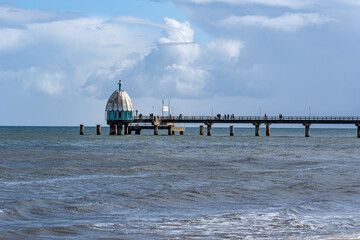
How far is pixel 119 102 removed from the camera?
9731 centimetres

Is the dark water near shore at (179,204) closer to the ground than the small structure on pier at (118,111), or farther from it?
closer to the ground

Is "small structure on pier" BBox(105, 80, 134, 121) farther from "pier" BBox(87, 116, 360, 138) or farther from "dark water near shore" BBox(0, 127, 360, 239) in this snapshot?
"dark water near shore" BBox(0, 127, 360, 239)

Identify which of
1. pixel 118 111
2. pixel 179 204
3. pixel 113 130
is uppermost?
pixel 118 111

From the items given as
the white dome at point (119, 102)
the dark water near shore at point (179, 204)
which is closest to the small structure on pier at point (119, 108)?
the white dome at point (119, 102)

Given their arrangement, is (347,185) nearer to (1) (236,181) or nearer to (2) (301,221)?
(1) (236,181)

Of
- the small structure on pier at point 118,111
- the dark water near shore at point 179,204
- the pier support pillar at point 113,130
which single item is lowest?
the dark water near shore at point 179,204

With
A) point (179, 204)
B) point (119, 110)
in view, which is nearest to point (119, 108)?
point (119, 110)

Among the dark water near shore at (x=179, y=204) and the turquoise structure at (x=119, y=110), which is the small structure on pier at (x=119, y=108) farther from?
the dark water near shore at (x=179, y=204)

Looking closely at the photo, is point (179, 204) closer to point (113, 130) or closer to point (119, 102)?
point (119, 102)

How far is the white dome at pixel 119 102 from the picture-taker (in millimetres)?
97062

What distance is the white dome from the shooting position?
97.1 m

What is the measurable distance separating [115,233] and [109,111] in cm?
8723

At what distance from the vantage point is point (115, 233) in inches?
453

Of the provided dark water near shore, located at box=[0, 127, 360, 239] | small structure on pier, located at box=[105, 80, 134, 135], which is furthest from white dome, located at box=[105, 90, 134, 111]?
dark water near shore, located at box=[0, 127, 360, 239]
